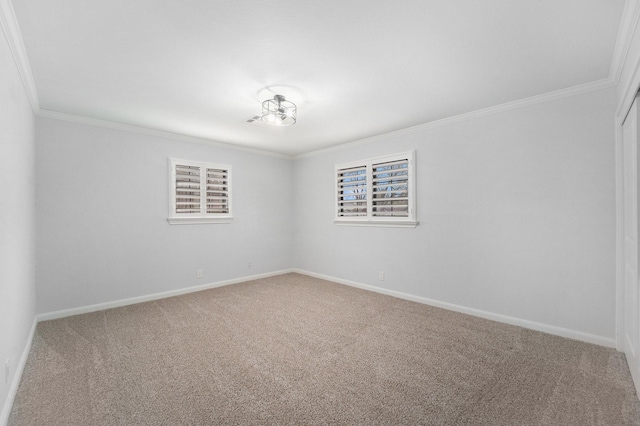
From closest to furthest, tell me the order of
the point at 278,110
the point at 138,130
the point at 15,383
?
1. the point at 15,383
2. the point at 278,110
3. the point at 138,130

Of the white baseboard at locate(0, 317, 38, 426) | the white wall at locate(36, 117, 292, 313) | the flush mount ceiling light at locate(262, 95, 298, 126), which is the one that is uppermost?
the flush mount ceiling light at locate(262, 95, 298, 126)

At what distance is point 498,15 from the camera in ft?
5.94

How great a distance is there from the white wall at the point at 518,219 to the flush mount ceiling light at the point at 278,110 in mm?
1834

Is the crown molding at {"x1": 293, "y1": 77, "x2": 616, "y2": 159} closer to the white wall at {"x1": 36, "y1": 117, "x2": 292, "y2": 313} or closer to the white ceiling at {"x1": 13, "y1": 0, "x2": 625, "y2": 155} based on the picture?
the white ceiling at {"x1": 13, "y1": 0, "x2": 625, "y2": 155}

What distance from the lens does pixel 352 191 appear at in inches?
199

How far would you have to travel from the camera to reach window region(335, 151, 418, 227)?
4238 millimetres

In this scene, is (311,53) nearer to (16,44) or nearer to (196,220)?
(16,44)

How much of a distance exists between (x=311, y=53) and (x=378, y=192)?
2.78m

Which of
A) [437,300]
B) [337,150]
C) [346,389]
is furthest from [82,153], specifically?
[437,300]

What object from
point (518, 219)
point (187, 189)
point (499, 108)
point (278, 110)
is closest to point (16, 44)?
point (278, 110)

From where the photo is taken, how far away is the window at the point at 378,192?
424cm

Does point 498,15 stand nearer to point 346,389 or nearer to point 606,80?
point 606,80

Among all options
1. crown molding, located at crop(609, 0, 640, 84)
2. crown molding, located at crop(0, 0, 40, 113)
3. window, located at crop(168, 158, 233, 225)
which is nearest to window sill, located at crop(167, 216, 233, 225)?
window, located at crop(168, 158, 233, 225)

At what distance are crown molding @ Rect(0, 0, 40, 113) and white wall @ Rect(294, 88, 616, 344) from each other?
3993mm
